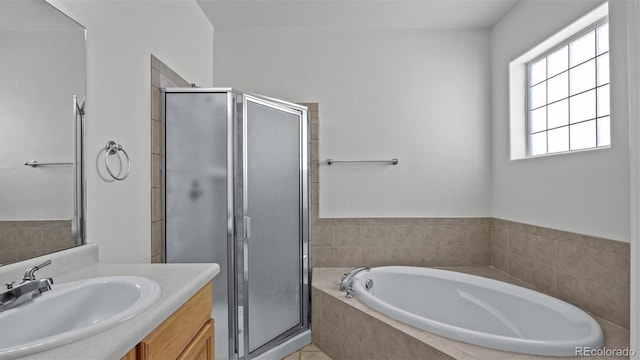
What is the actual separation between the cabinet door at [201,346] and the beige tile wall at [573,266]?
1977 millimetres

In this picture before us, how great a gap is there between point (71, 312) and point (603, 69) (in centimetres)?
278

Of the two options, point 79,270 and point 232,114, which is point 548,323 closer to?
point 232,114

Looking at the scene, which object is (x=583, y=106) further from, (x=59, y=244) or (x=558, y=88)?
(x=59, y=244)

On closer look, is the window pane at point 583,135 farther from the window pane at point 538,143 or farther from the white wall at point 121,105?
the white wall at point 121,105

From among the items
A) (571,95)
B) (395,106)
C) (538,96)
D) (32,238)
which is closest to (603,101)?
(571,95)

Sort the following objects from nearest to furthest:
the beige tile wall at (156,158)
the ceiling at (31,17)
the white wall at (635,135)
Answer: the white wall at (635,135), the ceiling at (31,17), the beige tile wall at (156,158)

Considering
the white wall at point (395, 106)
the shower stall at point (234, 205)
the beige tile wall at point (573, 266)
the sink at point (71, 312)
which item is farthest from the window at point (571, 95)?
the sink at point (71, 312)

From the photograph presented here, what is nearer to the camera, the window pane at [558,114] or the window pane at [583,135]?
the window pane at [583,135]

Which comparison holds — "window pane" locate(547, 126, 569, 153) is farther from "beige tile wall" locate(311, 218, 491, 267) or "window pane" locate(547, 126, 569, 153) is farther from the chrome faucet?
the chrome faucet

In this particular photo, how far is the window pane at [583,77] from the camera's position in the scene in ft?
6.81

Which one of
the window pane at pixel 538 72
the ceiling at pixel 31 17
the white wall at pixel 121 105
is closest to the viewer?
the ceiling at pixel 31 17

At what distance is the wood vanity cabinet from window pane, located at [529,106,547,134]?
2593 millimetres

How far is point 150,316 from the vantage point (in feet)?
2.77

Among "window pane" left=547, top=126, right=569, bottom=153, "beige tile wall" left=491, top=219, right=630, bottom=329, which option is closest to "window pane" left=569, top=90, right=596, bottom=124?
"window pane" left=547, top=126, right=569, bottom=153
